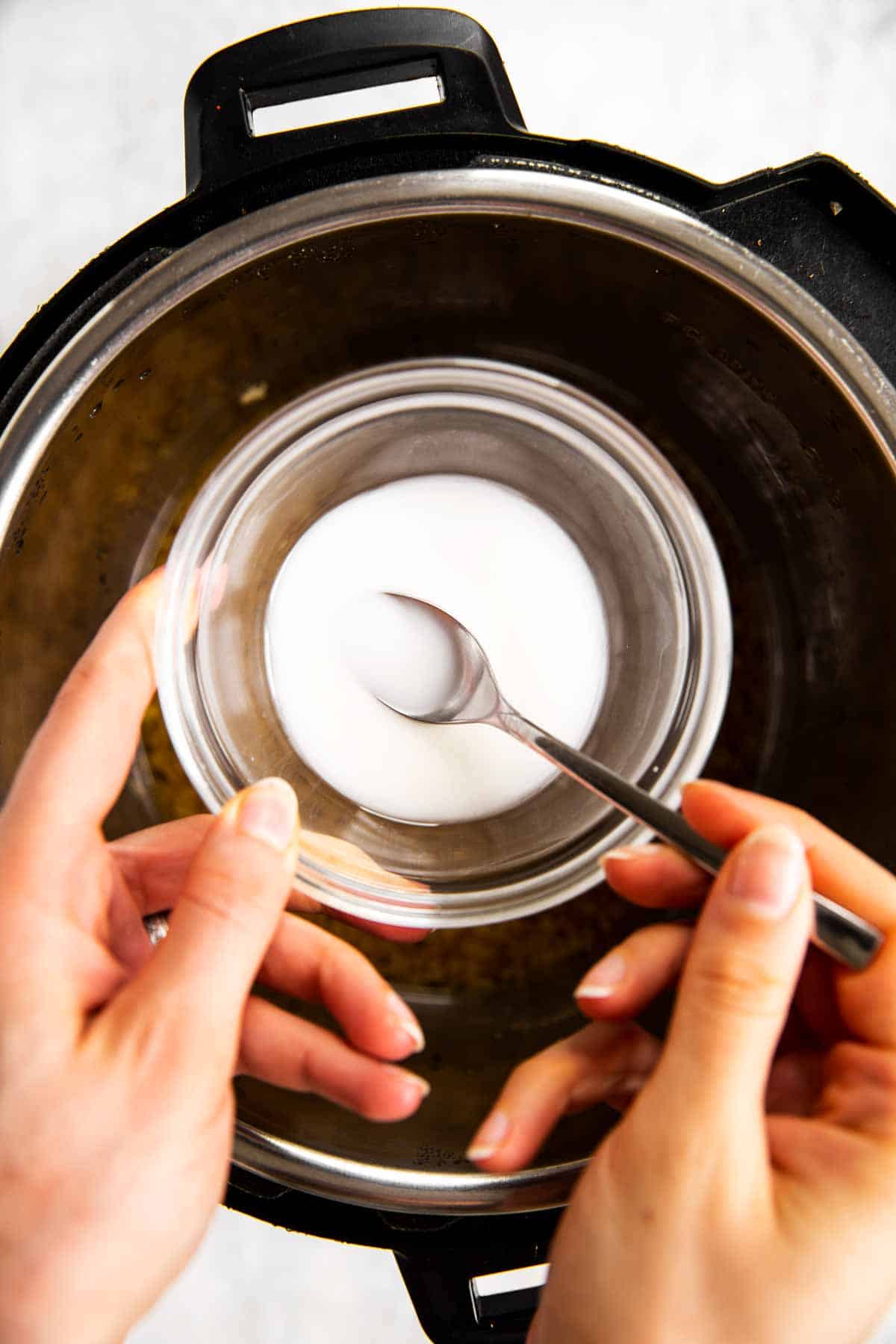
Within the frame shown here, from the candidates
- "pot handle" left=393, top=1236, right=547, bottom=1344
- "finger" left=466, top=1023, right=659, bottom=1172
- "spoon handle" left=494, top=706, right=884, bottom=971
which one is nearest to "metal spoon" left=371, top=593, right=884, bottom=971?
"spoon handle" left=494, top=706, right=884, bottom=971

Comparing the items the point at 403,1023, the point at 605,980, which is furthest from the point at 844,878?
the point at 403,1023

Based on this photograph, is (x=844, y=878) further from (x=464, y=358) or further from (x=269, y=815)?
(x=464, y=358)

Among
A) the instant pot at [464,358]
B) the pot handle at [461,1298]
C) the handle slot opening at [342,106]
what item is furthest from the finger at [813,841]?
the handle slot opening at [342,106]

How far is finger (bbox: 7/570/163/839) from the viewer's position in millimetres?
466

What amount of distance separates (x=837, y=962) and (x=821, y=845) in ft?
0.18

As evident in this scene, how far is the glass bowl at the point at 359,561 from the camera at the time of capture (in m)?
0.64

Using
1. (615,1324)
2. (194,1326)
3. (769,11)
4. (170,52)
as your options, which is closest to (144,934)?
(615,1324)

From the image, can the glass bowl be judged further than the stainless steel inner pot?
Yes

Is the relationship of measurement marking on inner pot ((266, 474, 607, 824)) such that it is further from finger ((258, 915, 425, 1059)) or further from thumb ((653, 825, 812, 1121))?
thumb ((653, 825, 812, 1121))

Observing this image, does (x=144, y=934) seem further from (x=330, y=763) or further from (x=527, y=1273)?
(x=527, y=1273)

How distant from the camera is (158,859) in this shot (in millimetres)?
571

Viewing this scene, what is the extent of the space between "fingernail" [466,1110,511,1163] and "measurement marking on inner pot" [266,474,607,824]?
0.21 metres

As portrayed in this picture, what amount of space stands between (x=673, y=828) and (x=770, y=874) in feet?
0.29

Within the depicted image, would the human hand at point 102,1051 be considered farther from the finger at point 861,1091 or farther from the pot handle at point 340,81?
the pot handle at point 340,81
